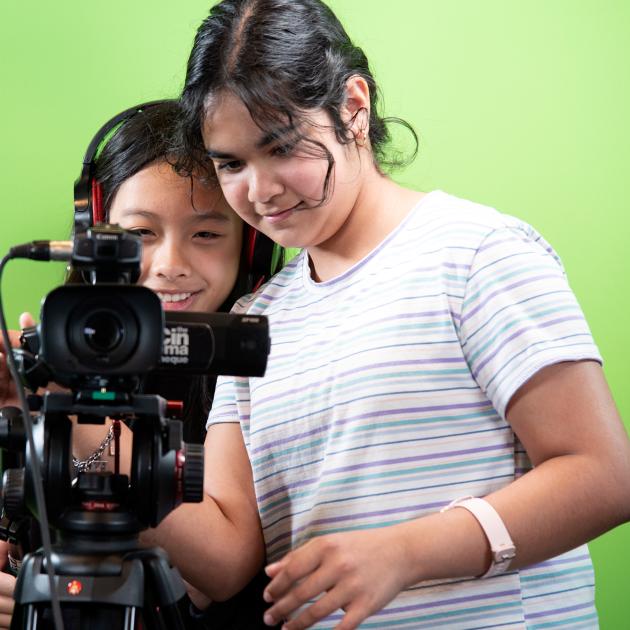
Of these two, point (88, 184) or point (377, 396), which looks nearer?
point (377, 396)

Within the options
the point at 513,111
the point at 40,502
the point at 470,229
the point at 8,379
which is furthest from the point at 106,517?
the point at 513,111

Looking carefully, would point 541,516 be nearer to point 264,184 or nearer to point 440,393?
point 440,393

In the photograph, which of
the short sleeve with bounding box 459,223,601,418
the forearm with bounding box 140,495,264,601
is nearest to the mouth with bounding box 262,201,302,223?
the short sleeve with bounding box 459,223,601,418

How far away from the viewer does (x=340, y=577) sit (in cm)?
88

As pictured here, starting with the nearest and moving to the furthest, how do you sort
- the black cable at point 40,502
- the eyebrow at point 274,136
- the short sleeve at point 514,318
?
the black cable at point 40,502 → the short sleeve at point 514,318 → the eyebrow at point 274,136

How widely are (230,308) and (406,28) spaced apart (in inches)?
23.2

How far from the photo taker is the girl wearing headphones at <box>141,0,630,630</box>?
0.97m

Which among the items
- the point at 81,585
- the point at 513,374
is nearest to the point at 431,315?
the point at 513,374

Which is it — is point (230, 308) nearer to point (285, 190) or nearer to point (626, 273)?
point (285, 190)

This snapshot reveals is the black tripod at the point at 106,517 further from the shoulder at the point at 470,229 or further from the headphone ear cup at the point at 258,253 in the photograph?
the headphone ear cup at the point at 258,253

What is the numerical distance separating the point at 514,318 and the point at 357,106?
1.14 ft

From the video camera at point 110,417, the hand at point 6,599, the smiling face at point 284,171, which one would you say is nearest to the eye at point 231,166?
the smiling face at point 284,171

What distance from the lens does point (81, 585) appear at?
0.81 metres

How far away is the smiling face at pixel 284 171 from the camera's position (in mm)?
1135
